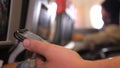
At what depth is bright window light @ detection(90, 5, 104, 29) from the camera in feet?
5.74

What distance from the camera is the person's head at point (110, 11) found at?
1.76 metres

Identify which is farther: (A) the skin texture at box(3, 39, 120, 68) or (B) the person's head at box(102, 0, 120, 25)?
(B) the person's head at box(102, 0, 120, 25)

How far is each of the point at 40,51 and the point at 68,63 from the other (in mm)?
57

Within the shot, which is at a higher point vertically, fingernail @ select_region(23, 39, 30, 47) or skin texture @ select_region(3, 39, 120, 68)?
fingernail @ select_region(23, 39, 30, 47)

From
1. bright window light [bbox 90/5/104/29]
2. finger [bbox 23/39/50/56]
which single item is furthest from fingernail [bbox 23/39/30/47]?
bright window light [bbox 90/5/104/29]

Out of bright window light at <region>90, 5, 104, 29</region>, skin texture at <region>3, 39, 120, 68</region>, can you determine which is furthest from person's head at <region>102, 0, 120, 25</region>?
skin texture at <region>3, 39, 120, 68</region>

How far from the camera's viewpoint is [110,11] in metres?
1.77

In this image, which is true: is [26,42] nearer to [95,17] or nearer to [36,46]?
[36,46]

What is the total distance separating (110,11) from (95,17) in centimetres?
13

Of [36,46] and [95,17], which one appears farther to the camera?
[95,17]

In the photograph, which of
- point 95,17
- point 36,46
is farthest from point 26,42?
point 95,17

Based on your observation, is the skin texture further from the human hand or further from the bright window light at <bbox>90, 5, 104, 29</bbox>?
the bright window light at <bbox>90, 5, 104, 29</bbox>

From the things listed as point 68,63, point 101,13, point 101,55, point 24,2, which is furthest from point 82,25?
point 68,63

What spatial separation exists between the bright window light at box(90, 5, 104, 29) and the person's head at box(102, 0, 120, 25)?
38mm
